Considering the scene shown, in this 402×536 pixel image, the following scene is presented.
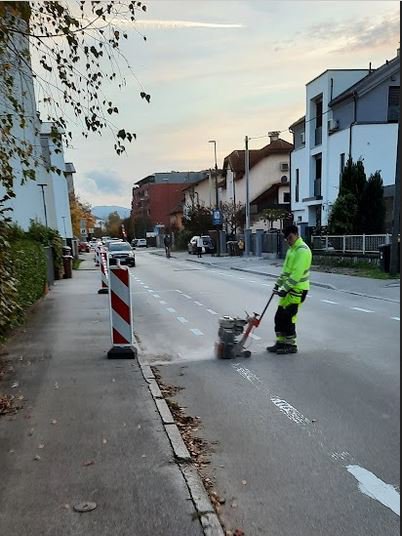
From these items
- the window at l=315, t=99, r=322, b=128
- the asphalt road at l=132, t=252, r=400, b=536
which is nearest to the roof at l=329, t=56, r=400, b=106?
the window at l=315, t=99, r=322, b=128

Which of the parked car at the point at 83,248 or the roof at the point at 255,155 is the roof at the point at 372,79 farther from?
the parked car at the point at 83,248

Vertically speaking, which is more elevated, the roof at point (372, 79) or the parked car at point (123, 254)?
the roof at point (372, 79)

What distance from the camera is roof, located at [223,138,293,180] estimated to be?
5806 cm

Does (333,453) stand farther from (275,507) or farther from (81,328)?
(81,328)

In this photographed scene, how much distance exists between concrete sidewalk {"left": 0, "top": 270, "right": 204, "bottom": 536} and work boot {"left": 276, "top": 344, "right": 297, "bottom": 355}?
7.50 ft

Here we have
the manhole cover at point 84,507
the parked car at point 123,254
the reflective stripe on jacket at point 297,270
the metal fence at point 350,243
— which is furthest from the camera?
the parked car at point 123,254

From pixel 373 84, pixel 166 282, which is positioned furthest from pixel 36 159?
pixel 373 84

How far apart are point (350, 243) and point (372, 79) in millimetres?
13080

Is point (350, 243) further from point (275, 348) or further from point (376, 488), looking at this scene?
point (376, 488)

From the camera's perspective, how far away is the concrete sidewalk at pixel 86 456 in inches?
122

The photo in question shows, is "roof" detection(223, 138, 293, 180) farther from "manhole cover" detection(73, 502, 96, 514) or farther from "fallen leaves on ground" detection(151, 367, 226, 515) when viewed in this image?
"manhole cover" detection(73, 502, 96, 514)

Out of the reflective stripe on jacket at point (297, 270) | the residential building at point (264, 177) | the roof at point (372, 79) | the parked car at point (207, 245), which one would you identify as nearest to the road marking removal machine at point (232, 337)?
the reflective stripe on jacket at point (297, 270)

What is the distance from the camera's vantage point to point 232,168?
6053 centimetres

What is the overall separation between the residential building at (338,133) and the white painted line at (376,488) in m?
24.3
